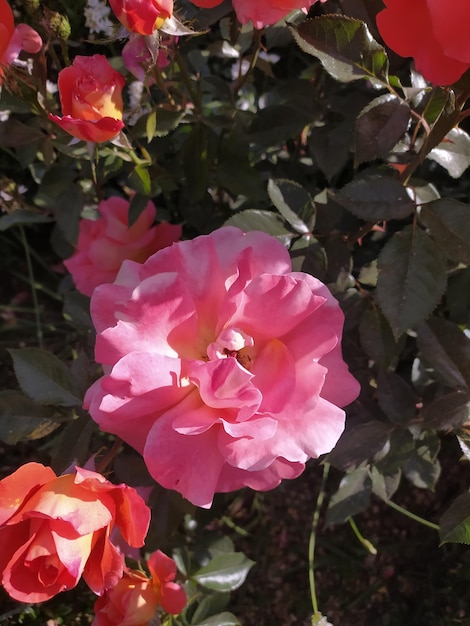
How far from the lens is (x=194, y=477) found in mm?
646

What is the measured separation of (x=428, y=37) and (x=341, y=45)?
13 cm

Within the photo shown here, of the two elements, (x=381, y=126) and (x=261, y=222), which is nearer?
(x=381, y=126)

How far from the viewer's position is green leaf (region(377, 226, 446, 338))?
28.3 inches

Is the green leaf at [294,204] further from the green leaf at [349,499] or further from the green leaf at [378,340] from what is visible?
the green leaf at [349,499]

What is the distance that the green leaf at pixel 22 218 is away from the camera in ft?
4.20

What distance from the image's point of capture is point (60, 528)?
0.59 meters

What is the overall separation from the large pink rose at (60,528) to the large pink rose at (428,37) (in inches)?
19.0

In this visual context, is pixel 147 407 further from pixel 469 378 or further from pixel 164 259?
pixel 469 378

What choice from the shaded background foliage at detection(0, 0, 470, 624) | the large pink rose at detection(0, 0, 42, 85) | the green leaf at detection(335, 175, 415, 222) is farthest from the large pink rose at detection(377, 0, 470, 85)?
the large pink rose at detection(0, 0, 42, 85)

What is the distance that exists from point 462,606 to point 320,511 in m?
0.36

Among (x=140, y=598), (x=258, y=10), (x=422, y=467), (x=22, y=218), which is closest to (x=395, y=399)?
(x=422, y=467)

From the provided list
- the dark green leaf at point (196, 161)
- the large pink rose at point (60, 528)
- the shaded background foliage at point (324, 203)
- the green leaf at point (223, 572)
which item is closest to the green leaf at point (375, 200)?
the shaded background foliage at point (324, 203)

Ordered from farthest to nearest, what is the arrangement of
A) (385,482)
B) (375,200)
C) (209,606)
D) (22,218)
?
(22,218) → (209,606) → (385,482) → (375,200)

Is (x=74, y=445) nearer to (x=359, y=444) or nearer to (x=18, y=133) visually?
(x=359, y=444)
